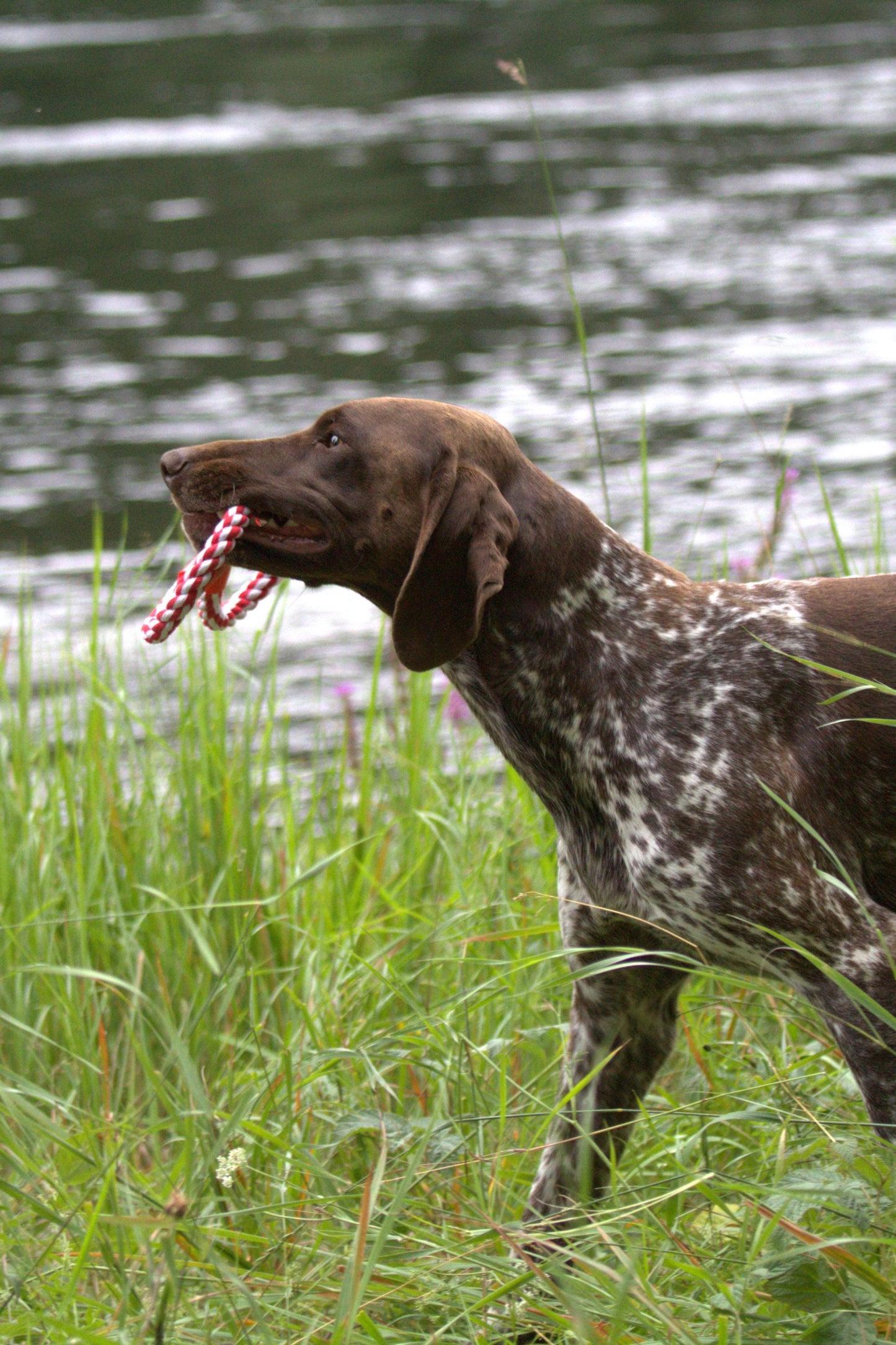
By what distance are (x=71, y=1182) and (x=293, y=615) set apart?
526 centimetres

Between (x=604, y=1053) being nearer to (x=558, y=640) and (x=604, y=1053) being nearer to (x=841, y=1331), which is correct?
(x=558, y=640)

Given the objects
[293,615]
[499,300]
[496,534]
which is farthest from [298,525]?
[499,300]

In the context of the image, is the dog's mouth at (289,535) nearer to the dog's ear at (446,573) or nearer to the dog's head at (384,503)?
the dog's head at (384,503)

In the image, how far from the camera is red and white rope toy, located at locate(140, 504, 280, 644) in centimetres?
335

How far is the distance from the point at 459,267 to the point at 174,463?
36.3 ft

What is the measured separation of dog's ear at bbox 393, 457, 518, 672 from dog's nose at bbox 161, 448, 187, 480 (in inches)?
21.9

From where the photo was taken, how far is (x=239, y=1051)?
3996 millimetres

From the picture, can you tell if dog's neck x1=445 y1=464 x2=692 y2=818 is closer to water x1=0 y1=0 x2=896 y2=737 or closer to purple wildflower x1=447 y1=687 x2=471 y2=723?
water x1=0 y1=0 x2=896 y2=737

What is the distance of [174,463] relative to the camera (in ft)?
11.5

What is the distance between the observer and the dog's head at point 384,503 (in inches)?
127

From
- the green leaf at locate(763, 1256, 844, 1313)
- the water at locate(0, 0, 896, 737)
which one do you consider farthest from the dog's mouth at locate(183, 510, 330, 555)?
the green leaf at locate(763, 1256, 844, 1313)

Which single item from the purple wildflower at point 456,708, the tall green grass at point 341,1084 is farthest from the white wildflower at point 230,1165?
the purple wildflower at point 456,708

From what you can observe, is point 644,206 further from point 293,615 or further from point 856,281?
point 293,615

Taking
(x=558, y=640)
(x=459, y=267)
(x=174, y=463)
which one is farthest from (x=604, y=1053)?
(x=459, y=267)
